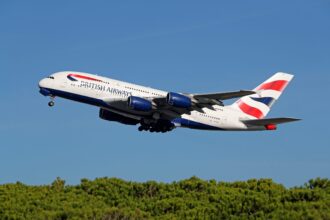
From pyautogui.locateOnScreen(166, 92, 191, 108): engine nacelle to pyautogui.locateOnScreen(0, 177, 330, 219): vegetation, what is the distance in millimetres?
7429

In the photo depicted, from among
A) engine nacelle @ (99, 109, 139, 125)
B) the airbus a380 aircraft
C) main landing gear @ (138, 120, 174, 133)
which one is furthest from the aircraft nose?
main landing gear @ (138, 120, 174, 133)

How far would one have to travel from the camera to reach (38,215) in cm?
5388

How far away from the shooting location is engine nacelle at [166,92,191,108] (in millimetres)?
54219

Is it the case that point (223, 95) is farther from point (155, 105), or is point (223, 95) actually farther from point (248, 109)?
point (248, 109)

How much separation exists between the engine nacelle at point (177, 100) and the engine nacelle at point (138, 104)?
5.07 ft

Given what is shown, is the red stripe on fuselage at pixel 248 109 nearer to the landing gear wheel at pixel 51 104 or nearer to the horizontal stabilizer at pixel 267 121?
the horizontal stabilizer at pixel 267 121

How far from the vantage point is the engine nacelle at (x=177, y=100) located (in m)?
54.2

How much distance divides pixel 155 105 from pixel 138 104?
5.96 feet

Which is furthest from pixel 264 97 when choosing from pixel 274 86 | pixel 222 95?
pixel 222 95

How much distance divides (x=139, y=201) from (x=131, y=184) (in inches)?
129

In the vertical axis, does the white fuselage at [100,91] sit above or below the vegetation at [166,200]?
above

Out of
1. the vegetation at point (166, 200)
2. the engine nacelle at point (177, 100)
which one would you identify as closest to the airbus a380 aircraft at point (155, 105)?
the engine nacelle at point (177, 100)

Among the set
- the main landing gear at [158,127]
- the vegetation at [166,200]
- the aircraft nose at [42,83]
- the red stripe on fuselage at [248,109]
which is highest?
the red stripe on fuselage at [248,109]

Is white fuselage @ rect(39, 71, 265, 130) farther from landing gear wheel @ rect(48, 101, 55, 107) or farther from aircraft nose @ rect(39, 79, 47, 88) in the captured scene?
landing gear wheel @ rect(48, 101, 55, 107)
